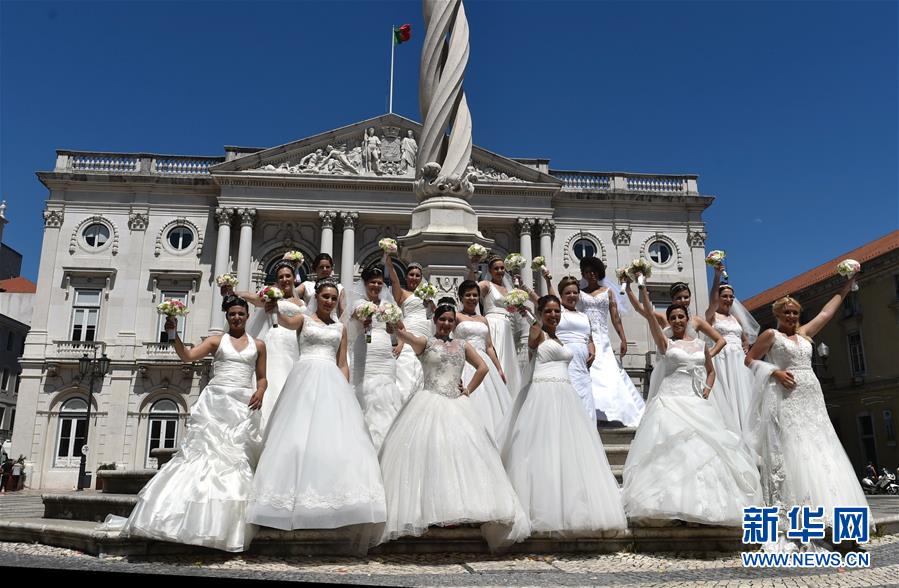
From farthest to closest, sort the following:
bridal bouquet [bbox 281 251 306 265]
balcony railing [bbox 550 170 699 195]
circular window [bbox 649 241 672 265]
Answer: balcony railing [bbox 550 170 699 195] < circular window [bbox 649 241 672 265] < bridal bouquet [bbox 281 251 306 265]

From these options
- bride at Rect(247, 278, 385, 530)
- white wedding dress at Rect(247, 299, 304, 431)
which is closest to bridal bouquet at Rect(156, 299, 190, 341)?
bride at Rect(247, 278, 385, 530)

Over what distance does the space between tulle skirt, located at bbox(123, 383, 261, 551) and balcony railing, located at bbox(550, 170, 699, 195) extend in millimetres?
36037

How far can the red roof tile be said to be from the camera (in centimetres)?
3666

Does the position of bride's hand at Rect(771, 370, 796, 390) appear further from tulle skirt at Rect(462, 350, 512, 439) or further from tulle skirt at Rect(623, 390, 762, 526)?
tulle skirt at Rect(462, 350, 512, 439)

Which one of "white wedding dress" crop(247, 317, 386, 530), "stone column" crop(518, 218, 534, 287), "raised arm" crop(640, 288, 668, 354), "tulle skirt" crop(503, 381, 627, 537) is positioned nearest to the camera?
"white wedding dress" crop(247, 317, 386, 530)

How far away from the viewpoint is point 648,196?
39781mm

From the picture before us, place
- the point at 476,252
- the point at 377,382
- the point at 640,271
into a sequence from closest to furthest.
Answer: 1. the point at 640,271
2. the point at 377,382
3. the point at 476,252

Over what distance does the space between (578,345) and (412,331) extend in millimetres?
2050

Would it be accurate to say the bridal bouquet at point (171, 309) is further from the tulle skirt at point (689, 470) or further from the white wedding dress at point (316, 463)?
the tulle skirt at point (689, 470)

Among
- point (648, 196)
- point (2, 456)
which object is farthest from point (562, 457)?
point (648, 196)

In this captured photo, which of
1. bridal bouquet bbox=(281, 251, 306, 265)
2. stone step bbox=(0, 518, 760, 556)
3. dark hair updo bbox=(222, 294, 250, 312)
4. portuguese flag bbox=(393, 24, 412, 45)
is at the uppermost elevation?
portuguese flag bbox=(393, 24, 412, 45)

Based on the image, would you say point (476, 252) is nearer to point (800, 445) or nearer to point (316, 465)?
point (316, 465)

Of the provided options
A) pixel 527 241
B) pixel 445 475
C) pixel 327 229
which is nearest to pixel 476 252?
pixel 445 475

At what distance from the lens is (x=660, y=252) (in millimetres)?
40000
